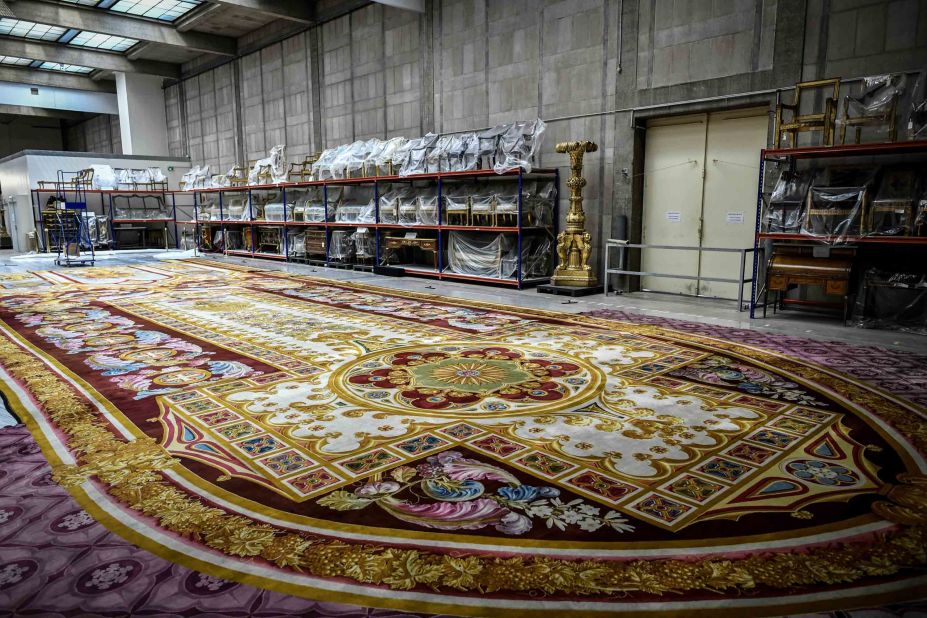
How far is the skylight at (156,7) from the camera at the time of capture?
15.9m

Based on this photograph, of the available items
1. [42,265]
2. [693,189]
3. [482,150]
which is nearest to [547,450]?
[693,189]

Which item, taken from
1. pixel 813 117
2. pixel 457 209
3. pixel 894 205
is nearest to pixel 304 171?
pixel 457 209

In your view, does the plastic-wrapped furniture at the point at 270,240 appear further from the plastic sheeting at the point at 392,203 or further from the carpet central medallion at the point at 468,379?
the carpet central medallion at the point at 468,379

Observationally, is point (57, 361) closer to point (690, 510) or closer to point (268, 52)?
point (690, 510)

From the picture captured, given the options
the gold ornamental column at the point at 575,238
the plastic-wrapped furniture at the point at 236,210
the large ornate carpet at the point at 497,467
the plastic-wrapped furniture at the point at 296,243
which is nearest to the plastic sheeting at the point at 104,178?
the plastic-wrapped furniture at the point at 236,210

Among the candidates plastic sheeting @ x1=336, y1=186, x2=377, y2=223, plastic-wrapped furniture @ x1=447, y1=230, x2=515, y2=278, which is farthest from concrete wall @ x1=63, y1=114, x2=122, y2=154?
plastic-wrapped furniture @ x1=447, y1=230, x2=515, y2=278

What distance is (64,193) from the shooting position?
18.2 metres

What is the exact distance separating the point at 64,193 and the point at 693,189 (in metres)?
18.4

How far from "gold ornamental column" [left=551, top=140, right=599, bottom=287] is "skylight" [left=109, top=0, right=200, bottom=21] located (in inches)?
497

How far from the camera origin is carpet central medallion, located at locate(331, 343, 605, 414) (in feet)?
12.3

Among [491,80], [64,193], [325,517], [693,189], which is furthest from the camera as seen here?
[64,193]

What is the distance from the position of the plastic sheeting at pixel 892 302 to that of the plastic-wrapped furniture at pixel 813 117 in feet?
5.00

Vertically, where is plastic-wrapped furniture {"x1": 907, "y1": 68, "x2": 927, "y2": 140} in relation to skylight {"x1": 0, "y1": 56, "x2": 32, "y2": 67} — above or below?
below

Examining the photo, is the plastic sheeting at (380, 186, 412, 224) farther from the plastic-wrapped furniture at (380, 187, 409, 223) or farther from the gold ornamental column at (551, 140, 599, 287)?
the gold ornamental column at (551, 140, 599, 287)
